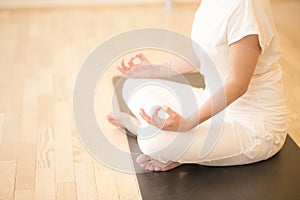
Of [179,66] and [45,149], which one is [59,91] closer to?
[45,149]

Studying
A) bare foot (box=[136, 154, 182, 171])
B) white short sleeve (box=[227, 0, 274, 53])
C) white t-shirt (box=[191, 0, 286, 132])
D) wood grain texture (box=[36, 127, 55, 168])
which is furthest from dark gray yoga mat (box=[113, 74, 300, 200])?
white short sleeve (box=[227, 0, 274, 53])

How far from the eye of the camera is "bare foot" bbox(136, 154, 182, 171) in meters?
1.82

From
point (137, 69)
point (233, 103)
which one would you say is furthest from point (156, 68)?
point (233, 103)

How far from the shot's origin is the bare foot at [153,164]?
1.82 metres

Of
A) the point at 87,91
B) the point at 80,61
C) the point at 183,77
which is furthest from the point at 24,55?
the point at 183,77

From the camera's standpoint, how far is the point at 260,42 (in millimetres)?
1576

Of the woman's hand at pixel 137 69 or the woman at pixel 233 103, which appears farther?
the woman's hand at pixel 137 69

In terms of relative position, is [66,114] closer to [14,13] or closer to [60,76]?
[60,76]

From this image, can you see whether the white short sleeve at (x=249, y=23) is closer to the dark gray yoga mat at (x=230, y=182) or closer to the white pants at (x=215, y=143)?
the white pants at (x=215, y=143)

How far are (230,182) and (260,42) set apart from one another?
490mm

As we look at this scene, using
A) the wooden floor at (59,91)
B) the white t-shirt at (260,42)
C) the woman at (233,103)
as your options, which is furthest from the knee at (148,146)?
the white t-shirt at (260,42)

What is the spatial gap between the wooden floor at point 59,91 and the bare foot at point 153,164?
63mm

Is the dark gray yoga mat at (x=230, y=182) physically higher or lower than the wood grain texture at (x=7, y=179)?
higher

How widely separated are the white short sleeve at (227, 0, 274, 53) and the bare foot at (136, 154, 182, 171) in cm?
48
